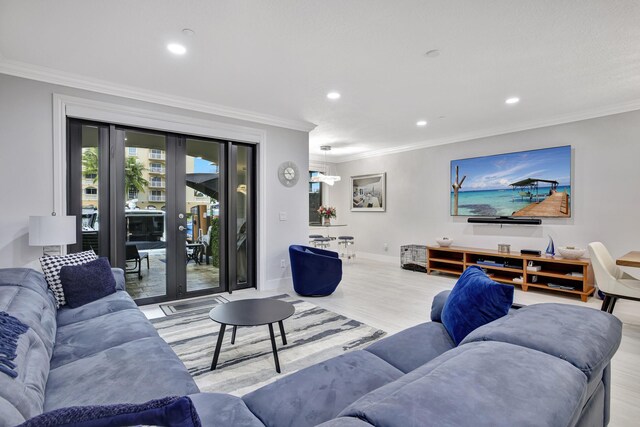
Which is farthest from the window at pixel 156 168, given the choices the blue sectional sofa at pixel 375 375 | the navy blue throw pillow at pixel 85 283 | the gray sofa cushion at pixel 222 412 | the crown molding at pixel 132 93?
the gray sofa cushion at pixel 222 412

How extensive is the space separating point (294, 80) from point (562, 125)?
13.1 ft

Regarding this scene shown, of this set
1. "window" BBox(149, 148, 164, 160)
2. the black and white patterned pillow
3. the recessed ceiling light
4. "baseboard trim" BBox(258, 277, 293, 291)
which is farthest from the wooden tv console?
the black and white patterned pillow

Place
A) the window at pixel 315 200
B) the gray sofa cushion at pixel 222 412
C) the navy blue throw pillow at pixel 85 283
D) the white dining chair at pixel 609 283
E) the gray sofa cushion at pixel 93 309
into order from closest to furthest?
the gray sofa cushion at pixel 222 412 → the gray sofa cushion at pixel 93 309 → the navy blue throw pillow at pixel 85 283 → the white dining chair at pixel 609 283 → the window at pixel 315 200

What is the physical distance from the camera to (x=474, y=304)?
1601mm

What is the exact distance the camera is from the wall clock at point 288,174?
482 cm

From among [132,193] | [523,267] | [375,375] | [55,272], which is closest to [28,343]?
[55,272]

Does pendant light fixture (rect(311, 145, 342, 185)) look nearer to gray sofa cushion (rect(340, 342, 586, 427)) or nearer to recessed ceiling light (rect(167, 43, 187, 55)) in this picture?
recessed ceiling light (rect(167, 43, 187, 55))

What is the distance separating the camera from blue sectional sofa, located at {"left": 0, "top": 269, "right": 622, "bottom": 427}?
0.68m

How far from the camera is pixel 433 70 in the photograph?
10.2 feet

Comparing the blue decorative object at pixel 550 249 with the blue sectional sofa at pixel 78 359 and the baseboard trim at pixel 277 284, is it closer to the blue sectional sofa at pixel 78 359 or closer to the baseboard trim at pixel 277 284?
the baseboard trim at pixel 277 284

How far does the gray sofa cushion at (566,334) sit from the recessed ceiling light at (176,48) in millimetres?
2928

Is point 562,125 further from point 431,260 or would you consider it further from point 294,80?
point 294,80

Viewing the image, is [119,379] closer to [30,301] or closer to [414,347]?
[30,301]

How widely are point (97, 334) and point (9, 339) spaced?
2.11ft
